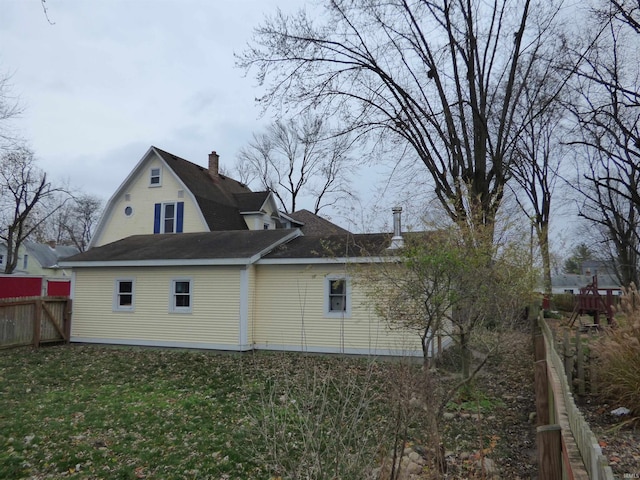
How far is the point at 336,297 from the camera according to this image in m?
13.8

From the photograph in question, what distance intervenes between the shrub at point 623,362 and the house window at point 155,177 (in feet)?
71.9

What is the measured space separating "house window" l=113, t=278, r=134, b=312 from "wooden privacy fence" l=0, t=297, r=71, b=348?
6.04 ft

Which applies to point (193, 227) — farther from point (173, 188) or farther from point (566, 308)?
point (566, 308)

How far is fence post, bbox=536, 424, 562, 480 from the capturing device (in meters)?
3.44

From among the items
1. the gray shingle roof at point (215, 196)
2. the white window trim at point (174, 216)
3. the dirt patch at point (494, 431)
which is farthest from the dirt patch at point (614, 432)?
the white window trim at point (174, 216)

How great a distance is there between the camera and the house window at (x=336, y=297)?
1357 centimetres

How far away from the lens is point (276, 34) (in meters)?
14.2

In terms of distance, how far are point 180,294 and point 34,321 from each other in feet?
15.5

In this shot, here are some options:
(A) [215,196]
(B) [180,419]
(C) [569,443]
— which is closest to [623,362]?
(C) [569,443]

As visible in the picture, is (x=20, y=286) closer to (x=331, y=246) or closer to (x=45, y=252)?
(x=331, y=246)

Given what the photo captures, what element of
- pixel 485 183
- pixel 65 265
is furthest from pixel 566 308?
pixel 65 265

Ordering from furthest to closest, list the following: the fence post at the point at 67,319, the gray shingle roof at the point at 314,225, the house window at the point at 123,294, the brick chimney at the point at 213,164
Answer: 1. the gray shingle roof at the point at 314,225
2. the brick chimney at the point at 213,164
3. the fence post at the point at 67,319
4. the house window at the point at 123,294

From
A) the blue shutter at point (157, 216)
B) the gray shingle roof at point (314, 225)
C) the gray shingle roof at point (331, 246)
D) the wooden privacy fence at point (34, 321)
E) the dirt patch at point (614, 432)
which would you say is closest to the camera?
the dirt patch at point (614, 432)

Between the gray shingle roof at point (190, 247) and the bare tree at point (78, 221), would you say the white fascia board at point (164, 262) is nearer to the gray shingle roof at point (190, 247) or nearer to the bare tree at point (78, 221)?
the gray shingle roof at point (190, 247)
